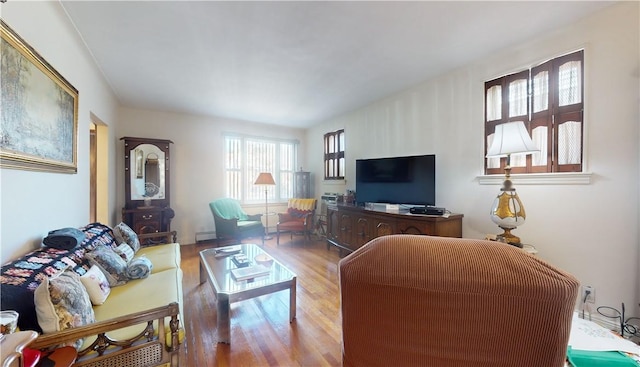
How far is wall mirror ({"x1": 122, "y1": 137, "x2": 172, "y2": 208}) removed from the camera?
385 centimetres

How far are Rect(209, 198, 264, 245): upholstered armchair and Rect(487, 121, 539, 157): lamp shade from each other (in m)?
3.75

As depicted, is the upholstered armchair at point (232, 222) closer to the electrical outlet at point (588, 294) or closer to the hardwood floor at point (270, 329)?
the hardwood floor at point (270, 329)

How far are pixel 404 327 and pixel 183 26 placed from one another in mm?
2620

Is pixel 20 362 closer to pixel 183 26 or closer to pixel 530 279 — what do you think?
pixel 530 279

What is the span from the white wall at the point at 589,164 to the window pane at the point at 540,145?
9.3 inches

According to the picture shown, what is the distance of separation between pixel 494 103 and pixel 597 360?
7.67ft

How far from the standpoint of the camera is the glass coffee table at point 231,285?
5.84 ft

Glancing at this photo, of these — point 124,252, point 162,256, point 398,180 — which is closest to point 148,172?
point 162,256

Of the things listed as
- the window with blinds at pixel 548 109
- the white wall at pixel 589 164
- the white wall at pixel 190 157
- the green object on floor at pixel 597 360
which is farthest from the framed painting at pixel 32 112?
the window with blinds at pixel 548 109

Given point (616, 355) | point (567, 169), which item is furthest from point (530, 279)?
point (567, 169)

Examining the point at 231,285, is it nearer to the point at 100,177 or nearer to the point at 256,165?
the point at 100,177

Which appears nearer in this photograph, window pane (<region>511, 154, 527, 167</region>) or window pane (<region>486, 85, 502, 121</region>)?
window pane (<region>511, 154, 527, 167</region>)

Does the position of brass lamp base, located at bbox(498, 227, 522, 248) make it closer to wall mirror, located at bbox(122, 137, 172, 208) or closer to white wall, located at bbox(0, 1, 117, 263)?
white wall, located at bbox(0, 1, 117, 263)

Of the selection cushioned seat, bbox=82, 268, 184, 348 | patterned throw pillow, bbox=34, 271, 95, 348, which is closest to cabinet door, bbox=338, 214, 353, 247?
cushioned seat, bbox=82, 268, 184, 348
